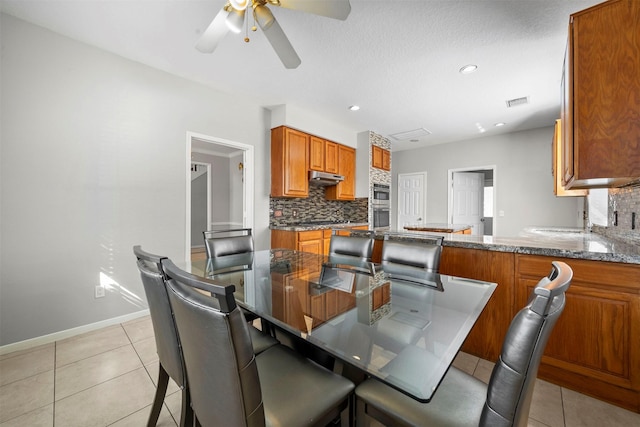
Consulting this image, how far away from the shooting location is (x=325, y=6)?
1.40 metres

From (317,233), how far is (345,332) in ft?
9.74

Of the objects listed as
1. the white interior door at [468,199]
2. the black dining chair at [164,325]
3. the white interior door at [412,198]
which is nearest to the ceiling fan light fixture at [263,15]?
the black dining chair at [164,325]

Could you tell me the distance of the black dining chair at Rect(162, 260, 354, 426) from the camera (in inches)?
24.9

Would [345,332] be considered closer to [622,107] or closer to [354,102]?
[622,107]

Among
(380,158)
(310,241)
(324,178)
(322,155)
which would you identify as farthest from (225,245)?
(380,158)

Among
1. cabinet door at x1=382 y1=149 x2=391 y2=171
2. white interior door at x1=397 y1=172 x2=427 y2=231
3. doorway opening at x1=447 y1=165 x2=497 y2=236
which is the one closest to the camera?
cabinet door at x1=382 y1=149 x2=391 y2=171

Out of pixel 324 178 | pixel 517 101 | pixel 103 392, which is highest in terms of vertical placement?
pixel 517 101

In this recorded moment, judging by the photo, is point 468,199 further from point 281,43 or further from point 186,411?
point 186,411

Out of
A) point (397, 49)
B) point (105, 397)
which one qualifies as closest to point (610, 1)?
point (397, 49)

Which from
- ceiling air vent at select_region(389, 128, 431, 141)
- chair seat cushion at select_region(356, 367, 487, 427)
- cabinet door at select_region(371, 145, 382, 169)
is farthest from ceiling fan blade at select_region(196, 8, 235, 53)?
ceiling air vent at select_region(389, 128, 431, 141)

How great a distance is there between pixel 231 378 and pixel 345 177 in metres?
4.32

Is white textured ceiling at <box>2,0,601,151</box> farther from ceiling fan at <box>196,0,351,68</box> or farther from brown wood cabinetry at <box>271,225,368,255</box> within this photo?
brown wood cabinetry at <box>271,225,368,255</box>

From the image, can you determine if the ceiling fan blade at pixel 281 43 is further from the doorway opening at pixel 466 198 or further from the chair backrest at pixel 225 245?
the doorway opening at pixel 466 198

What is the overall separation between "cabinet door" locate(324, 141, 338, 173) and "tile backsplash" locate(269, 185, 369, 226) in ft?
1.57
